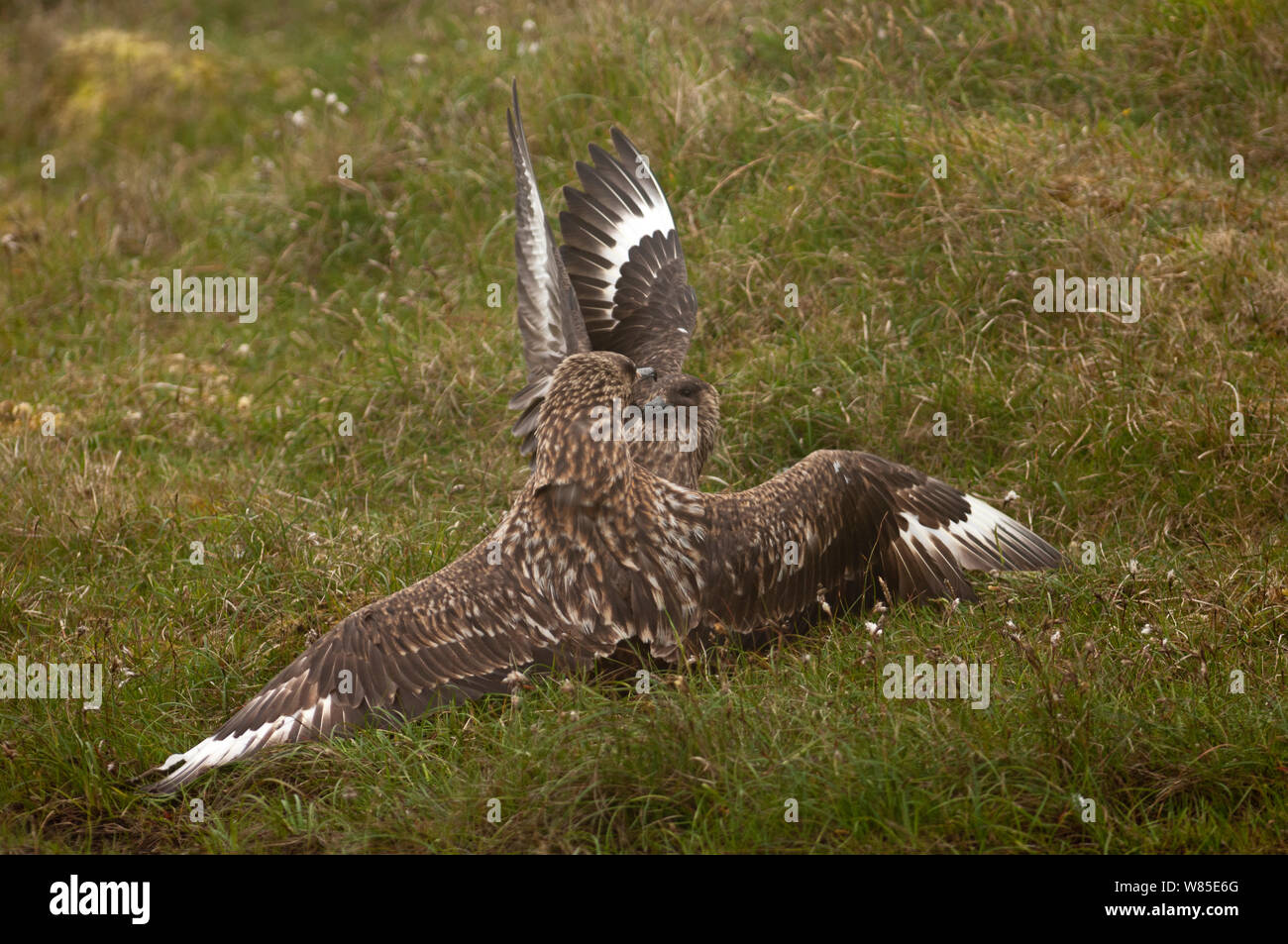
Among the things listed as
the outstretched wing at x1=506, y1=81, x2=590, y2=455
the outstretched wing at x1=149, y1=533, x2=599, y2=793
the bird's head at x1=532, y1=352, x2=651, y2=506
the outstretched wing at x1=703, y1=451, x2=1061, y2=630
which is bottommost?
the outstretched wing at x1=149, y1=533, x2=599, y2=793

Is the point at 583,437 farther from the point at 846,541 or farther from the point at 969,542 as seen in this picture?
the point at 969,542

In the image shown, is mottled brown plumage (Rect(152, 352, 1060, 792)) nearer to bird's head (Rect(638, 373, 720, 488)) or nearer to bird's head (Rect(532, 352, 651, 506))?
bird's head (Rect(532, 352, 651, 506))

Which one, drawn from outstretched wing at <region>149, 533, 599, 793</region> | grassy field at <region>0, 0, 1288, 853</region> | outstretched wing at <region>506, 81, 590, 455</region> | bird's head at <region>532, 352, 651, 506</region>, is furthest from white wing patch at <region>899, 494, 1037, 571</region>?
outstretched wing at <region>506, 81, 590, 455</region>

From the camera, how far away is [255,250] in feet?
26.8

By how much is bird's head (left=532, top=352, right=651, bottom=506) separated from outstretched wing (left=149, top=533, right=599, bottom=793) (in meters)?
0.38

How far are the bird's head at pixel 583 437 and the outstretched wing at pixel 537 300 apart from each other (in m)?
0.90

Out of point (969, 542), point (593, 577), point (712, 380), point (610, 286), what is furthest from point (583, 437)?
point (610, 286)

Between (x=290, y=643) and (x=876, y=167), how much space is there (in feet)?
13.2

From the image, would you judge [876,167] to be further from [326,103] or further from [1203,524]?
[326,103]

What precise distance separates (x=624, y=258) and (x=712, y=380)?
30.5 inches

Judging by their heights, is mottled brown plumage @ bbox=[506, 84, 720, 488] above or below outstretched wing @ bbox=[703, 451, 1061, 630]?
above

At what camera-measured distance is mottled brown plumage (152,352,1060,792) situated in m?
4.36

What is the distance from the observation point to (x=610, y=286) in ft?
21.9

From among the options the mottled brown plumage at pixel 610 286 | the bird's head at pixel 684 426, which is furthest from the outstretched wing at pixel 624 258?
the bird's head at pixel 684 426
